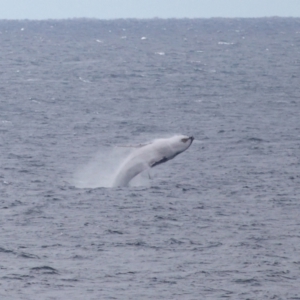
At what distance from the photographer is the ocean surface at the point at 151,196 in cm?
3183

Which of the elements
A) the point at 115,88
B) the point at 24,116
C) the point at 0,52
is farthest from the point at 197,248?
the point at 0,52

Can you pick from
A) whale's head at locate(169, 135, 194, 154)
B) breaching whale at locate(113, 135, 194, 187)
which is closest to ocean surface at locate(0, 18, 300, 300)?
breaching whale at locate(113, 135, 194, 187)

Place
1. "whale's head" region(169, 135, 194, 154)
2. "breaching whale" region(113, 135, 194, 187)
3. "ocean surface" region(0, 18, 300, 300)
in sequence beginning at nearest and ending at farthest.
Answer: "whale's head" region(169, 135, 194, 154) → "breaching whale" region(113, 135, 194, 187) → "ocean surface" region(0, 18, 300, 300)

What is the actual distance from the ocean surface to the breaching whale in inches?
141

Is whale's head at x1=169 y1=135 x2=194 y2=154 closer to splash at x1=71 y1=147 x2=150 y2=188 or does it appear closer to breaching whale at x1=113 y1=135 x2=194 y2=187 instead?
breaching whale at x1=113 y1=135 x2=194 y2=187

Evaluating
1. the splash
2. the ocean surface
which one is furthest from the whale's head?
the splash

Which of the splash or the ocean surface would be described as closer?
the ocean surface

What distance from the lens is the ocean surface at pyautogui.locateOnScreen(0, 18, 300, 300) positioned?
31828mm

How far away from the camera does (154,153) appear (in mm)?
30047

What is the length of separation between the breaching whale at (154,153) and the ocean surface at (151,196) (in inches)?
141

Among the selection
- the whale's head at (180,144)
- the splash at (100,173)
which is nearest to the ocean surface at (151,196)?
the splash at (100,173)

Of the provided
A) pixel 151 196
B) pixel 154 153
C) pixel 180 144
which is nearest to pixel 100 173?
pixel 151 196

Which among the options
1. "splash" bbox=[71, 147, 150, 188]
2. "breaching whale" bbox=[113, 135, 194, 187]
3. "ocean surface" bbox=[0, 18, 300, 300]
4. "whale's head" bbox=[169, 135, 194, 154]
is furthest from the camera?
"splash" bbox=[71, 147, 150, 188]

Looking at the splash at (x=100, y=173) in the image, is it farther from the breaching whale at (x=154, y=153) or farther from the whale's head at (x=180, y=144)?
the whale's head at (x=180, y=144)
